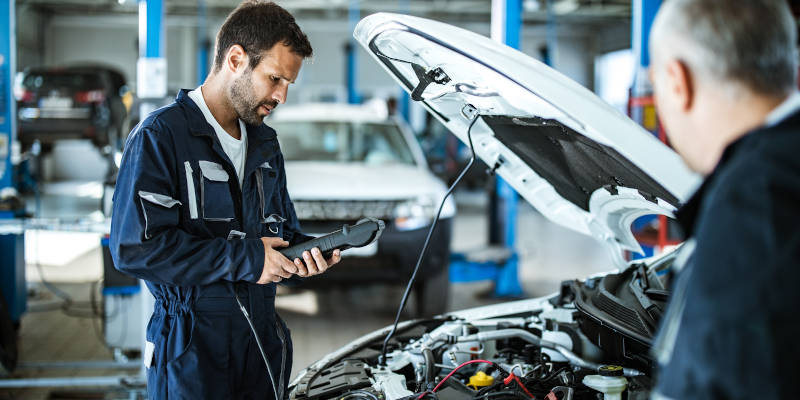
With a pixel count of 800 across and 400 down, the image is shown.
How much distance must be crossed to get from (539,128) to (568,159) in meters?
0.16

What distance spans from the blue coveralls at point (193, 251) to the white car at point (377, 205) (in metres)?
2.64

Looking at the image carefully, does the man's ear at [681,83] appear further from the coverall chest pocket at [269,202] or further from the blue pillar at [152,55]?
the blue pillar at [152,55]

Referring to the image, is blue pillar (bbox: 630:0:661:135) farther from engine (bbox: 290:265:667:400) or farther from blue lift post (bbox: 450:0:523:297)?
engine (bbox: 290:265:667:400)

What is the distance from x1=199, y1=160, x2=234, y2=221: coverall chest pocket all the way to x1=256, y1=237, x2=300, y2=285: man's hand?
6.2 inches

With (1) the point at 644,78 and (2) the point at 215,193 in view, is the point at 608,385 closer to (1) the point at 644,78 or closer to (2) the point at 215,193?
(2) the point at 215,193

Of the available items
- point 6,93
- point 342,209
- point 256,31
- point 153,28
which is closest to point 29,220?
point 153,28

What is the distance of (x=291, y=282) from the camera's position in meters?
2.32


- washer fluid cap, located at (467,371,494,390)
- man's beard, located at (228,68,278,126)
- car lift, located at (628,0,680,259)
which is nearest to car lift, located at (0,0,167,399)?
man's beard, located at (228,68,278,126)

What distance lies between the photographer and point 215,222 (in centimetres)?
195

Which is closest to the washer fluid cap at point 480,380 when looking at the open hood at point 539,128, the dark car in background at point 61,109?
the open hood at point 539,128

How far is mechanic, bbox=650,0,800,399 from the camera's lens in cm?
83

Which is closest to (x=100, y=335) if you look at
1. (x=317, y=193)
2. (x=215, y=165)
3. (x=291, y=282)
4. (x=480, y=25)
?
(x=317, y=193)

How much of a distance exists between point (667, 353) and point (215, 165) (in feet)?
4.37

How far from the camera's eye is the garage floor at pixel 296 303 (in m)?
4.74
